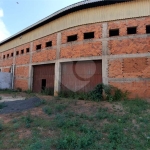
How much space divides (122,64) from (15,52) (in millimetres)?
13902

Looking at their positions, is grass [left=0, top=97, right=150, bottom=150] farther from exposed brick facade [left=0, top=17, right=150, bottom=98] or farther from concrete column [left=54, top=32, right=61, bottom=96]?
concrete column [left=54, top=32, right=61, bottom=96]

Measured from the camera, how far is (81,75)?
1102 centimetres

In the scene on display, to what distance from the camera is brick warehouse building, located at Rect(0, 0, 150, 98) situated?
930 cm

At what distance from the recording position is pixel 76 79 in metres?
11.2

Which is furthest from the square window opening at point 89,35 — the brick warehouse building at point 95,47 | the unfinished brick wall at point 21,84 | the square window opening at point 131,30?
the unfinished brick wall at point 21,84

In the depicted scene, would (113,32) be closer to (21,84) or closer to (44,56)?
(44,56)

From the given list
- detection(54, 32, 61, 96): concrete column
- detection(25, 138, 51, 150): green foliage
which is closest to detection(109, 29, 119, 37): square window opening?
detection(54, 32, 61, 96): concrete column

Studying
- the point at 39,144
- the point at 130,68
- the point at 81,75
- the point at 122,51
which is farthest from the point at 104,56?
the point at 39,144

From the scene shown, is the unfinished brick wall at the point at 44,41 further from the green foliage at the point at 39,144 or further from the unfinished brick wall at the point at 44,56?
the green foliage at the point at 39,144

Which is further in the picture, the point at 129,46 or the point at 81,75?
the point at 81,75

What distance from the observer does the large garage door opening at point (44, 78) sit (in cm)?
1280

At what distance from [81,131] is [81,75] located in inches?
252

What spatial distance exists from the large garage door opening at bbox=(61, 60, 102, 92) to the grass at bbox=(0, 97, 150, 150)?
3743mm

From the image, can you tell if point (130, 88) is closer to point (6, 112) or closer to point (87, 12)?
point (87, 12)
